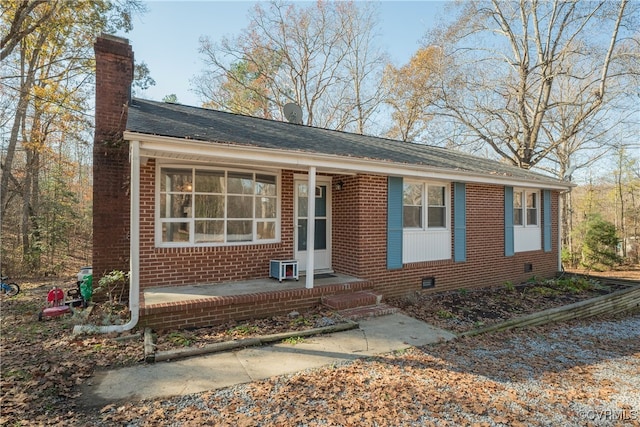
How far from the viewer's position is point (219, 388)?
11.8 ft

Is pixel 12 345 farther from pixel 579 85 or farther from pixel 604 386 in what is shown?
pixel 579 85

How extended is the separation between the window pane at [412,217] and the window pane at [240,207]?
375cm

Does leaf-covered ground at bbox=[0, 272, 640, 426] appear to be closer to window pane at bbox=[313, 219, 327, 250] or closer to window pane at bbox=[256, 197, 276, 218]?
window pane at bbox=[256, 197, 276, 218]

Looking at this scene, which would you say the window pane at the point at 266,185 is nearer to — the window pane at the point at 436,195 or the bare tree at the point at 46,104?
the window pane at the point at 436,195

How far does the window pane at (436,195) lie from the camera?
848cm

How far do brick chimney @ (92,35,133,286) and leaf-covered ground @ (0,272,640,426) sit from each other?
1.51m

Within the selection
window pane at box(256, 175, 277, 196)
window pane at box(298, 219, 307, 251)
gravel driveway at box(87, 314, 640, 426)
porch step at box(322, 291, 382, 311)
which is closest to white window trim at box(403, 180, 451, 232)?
porch step at box(322, 291, 382, 311)

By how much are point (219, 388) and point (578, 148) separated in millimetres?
24544

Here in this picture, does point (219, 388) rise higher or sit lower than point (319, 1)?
lower

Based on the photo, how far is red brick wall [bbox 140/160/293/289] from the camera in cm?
609

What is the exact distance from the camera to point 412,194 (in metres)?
8.21

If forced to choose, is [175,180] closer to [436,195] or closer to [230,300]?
[230,300]

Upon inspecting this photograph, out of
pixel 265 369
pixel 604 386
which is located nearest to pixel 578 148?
pixel 604 386

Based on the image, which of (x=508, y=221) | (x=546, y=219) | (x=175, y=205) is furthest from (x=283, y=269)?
(x=546, y=219)
